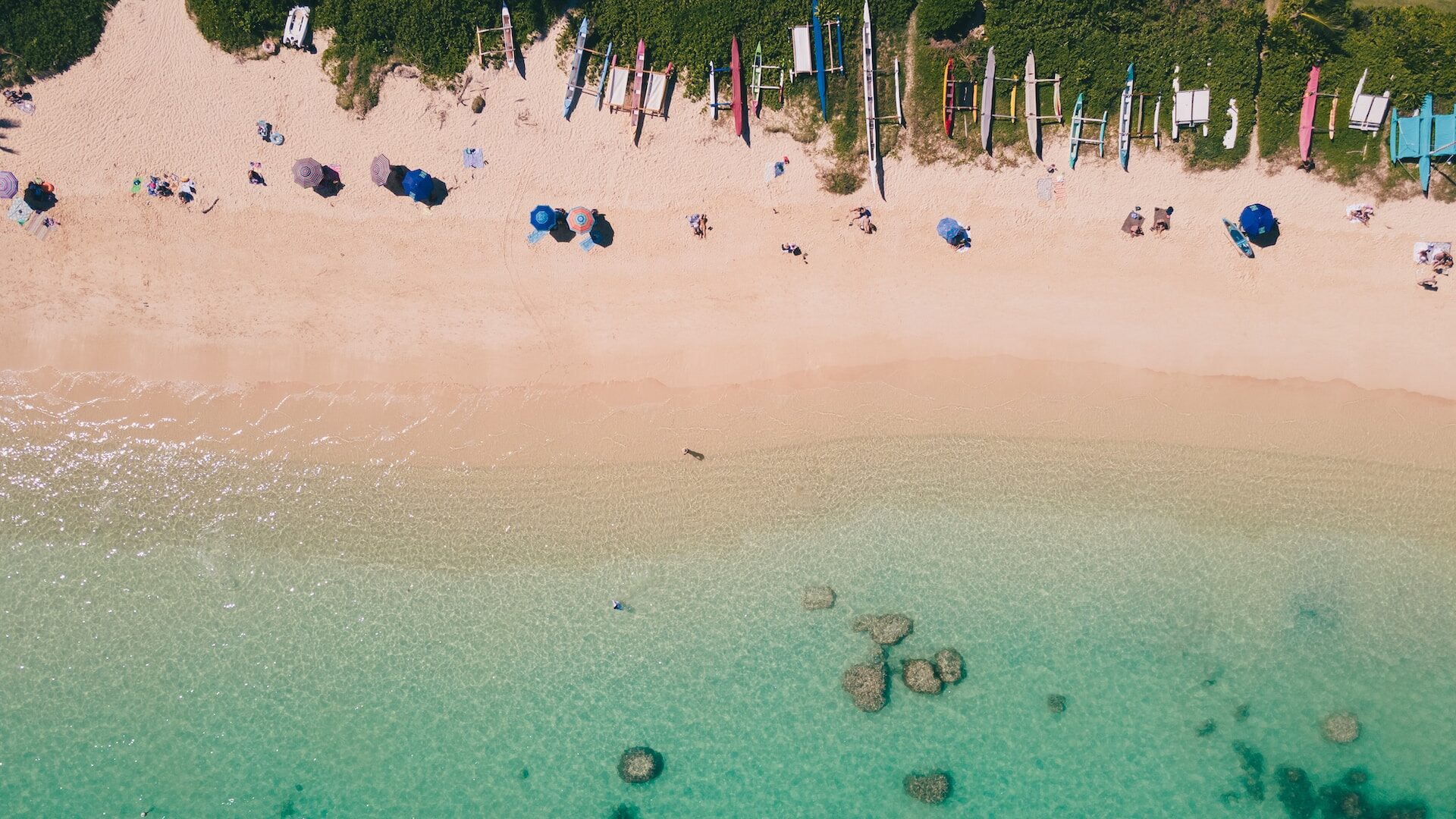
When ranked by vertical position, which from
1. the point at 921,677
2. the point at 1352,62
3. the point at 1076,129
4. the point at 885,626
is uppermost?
the point at 1352,62

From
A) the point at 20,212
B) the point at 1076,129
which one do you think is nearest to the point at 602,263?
the point at 1076,129

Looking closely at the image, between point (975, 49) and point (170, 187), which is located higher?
point (975, 49)

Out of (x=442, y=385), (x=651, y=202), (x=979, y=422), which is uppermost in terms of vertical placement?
(x=651, y=202)

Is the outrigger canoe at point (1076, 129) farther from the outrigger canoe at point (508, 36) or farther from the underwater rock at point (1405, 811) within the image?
the underwater rock at point (1405, 811)

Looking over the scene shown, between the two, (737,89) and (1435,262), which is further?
(1435,262)

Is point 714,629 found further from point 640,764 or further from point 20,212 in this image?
point 20,212

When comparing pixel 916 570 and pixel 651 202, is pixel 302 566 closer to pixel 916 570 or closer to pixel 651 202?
pixel 651 202

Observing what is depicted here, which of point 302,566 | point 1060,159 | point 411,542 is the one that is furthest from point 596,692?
point 1060,159
